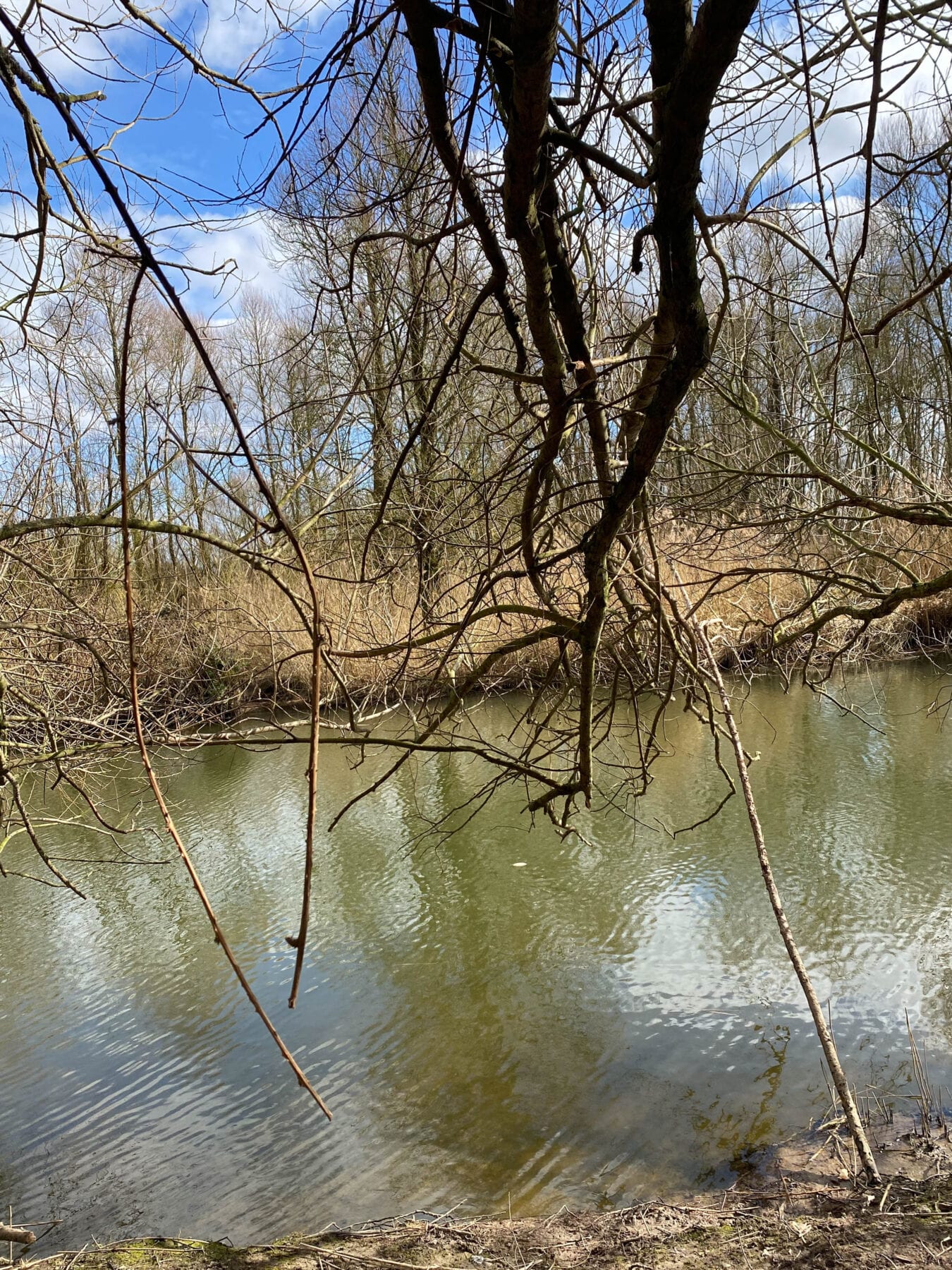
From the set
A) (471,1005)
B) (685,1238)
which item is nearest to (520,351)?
(685,1238)

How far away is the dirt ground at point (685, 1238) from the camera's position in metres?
2.39

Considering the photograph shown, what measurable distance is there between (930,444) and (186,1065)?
12438 mm

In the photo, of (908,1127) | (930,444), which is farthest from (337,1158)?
(930,444)

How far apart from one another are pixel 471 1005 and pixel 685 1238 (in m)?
2.48

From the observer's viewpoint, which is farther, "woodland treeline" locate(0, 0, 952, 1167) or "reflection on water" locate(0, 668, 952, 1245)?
"reflection on water" locate(0, 668, 952, 1245)

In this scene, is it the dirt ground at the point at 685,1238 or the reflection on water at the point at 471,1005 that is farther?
the reflection on water at the point at 471,1005

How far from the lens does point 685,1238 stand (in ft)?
8.59

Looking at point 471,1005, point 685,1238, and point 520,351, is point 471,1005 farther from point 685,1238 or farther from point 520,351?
point 520,351

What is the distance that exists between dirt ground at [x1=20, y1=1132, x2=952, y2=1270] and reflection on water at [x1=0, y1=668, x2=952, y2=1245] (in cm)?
34

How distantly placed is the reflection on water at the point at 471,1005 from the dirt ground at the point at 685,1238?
1.12 feet

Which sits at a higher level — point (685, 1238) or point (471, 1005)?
point (685, 1238)

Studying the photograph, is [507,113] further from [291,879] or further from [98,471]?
[291,879]

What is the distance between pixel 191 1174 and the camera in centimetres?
386

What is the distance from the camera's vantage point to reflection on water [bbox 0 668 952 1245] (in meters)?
3.66
